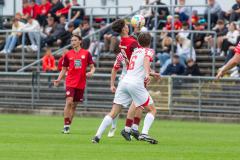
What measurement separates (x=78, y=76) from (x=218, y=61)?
13.1m

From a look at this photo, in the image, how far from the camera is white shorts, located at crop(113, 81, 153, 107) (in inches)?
815

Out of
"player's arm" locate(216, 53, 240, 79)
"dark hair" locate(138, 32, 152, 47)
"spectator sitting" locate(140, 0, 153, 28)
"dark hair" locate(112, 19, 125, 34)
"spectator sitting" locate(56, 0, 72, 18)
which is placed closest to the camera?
"player's arm" locate(216, 53, 240, 79)

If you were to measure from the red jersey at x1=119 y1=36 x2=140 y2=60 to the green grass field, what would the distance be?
1.92m

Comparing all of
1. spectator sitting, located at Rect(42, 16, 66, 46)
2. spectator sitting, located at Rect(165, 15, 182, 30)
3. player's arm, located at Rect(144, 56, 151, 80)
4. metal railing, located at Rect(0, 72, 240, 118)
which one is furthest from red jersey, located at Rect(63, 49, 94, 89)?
spectator sitting, located at Rect(42, 16, 66, 46)

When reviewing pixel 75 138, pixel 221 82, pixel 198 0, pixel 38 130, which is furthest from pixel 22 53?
pixel 75 138

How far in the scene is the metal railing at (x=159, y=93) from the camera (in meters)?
34.7

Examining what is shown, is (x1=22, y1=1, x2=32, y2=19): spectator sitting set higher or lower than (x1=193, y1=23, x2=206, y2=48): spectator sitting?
higher

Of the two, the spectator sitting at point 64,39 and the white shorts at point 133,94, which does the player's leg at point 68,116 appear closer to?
the white shorts at point 133,94

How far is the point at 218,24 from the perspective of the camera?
37.7 meters

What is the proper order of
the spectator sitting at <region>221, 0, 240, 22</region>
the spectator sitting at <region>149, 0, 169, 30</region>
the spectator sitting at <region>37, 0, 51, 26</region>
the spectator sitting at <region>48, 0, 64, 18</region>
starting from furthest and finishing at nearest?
the spectator sitting at <region>37, 0, 51, 26</region> → the spectator sitting at <region>48, 0, 64, 18</region> → the spectator sitting at <region>149, 0, 169, 30</region> → the spectator sitting at <region>221, 0, 240, 22</region>

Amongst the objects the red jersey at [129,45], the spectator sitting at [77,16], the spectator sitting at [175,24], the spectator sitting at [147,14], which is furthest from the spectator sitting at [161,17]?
the red jersey at [129,45]

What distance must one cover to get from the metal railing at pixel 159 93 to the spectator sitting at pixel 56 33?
10.0 ft

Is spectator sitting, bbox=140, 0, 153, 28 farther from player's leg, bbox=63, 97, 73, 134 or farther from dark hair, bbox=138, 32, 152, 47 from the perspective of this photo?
dark hair, bbox=138, 32, 152, 47

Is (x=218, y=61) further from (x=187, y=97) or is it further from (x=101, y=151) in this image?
(x=101, y=151)
